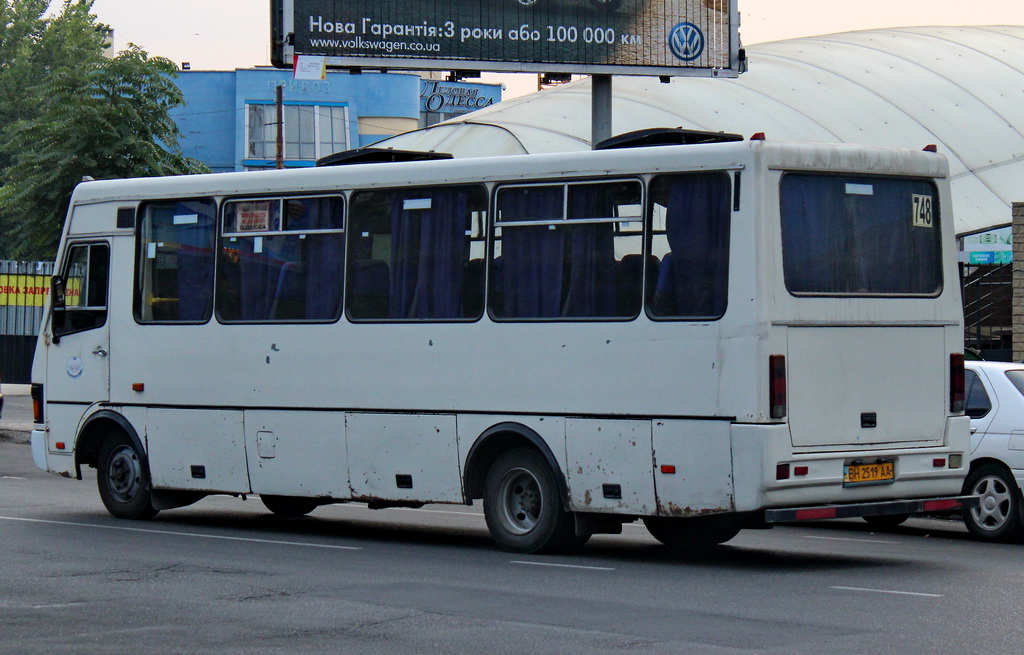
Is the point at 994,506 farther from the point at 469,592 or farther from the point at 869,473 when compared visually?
the point at 469,592

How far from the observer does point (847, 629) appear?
8.11 meters

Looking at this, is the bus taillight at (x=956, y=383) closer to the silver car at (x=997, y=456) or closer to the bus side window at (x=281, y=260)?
the silver car at (x=997, y=456)

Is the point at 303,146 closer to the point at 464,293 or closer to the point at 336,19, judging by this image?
the point at 336,19

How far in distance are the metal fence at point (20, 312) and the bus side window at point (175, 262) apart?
21.4 m

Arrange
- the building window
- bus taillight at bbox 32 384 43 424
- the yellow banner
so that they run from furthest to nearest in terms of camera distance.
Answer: the building window < the yellow banner < bus taillight at bbox 32 384 43 424

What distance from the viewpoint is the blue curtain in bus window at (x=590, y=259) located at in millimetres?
11422

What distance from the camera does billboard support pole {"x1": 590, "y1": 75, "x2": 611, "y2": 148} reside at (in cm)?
2414

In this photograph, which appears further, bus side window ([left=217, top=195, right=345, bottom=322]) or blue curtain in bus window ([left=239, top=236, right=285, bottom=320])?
blue curtain in bus window ([left=239, top=236, right=285, bottom=320])

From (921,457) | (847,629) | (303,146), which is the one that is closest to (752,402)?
(921,457)

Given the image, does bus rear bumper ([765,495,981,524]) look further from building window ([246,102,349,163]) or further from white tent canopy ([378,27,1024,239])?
building window ([246,102,349,163])

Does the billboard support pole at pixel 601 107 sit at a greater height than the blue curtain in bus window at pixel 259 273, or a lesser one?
greater

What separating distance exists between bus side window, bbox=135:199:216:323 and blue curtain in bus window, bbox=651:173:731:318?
4.74 metres

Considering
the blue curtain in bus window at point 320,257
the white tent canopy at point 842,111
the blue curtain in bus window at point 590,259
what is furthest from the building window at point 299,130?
the blue curtain in bus window at point 590,259

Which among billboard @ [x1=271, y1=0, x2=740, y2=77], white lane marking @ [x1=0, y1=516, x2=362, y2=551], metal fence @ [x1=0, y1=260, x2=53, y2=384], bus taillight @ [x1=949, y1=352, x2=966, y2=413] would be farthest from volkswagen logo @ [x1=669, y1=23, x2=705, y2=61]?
metal fence @ [x1=0, y1=260, x2=53, y2=384]
